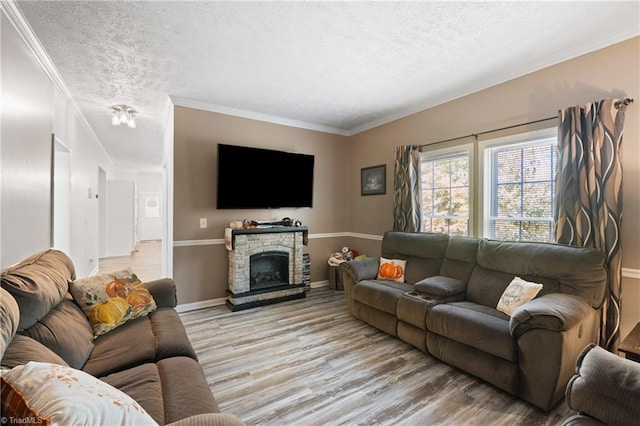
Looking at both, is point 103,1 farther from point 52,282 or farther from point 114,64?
point 52,282

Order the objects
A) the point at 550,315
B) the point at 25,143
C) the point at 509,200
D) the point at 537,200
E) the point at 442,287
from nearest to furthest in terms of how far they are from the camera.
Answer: the point at 550,315, the point at 25,143, the point at 442,287, the point at 537,200, the point at 509,200

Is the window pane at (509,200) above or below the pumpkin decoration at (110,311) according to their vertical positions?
above

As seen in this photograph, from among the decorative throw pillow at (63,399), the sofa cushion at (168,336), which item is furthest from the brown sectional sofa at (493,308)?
the decorative throw pillow at (63,399)

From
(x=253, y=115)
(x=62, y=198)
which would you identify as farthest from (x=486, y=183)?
(x=62, y=198)

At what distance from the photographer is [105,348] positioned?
5.65 ft

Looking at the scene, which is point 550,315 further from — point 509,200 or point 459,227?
point 459,227

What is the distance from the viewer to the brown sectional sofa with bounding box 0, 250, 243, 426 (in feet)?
3.88

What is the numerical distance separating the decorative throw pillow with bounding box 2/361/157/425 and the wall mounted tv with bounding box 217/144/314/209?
3.17 m

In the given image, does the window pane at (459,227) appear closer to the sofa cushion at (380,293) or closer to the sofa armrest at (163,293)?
the sofa cushion at (380,293)

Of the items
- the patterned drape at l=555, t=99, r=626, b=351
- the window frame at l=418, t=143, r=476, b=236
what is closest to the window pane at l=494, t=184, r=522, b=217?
the window frame at l=418, t=143, r=476, b=236

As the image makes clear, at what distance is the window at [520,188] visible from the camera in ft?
9.21

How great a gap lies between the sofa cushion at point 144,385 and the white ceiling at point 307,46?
7.60 feet

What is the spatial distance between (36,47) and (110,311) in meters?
2.36

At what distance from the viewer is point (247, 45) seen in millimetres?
2469
